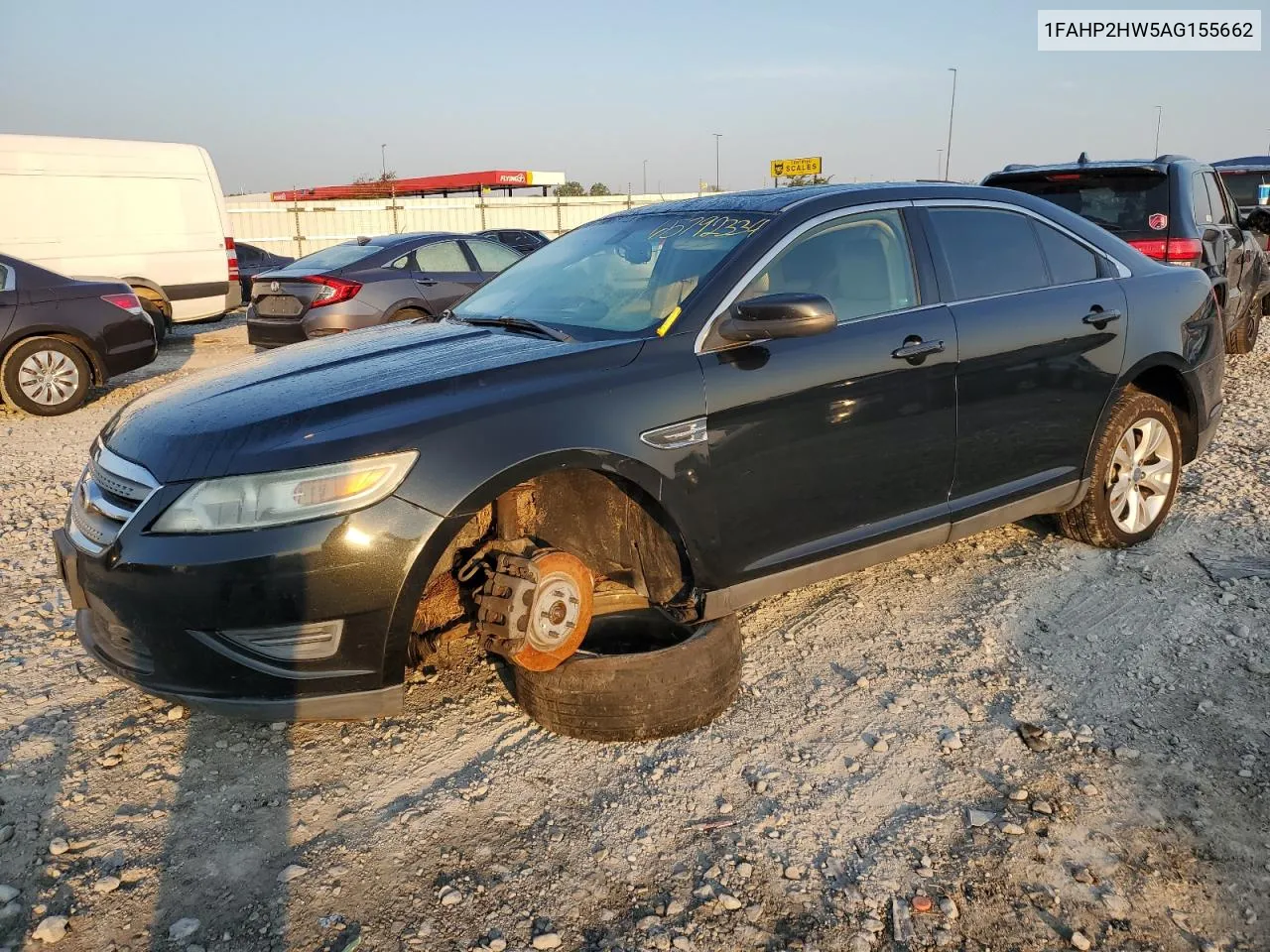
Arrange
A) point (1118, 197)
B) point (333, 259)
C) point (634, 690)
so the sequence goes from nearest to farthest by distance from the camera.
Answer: point (634, 690)
point (1118, 197)
point (333, 259)

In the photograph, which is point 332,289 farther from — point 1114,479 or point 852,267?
point 1114,479

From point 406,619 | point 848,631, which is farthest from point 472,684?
point 848,631

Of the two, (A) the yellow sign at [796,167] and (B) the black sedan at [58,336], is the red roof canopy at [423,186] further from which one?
(B) the black sedan at [58,336]

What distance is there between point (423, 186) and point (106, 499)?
4768 centimetres

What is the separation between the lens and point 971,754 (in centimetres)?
295

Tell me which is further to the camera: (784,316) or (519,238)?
(519,238)

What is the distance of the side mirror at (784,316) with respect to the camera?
2984 millimetres

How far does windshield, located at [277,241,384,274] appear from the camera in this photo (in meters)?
9.26

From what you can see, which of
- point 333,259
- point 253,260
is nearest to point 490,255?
point 333,259

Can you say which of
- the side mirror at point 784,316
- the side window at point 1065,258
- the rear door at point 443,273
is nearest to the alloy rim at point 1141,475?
the side window at point 1065,258

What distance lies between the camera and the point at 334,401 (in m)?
2.73

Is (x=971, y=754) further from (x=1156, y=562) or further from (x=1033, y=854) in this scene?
(x=1156, y=562)

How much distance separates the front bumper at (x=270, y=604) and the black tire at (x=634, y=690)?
51 cm

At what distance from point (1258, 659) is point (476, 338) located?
298 centimetres
